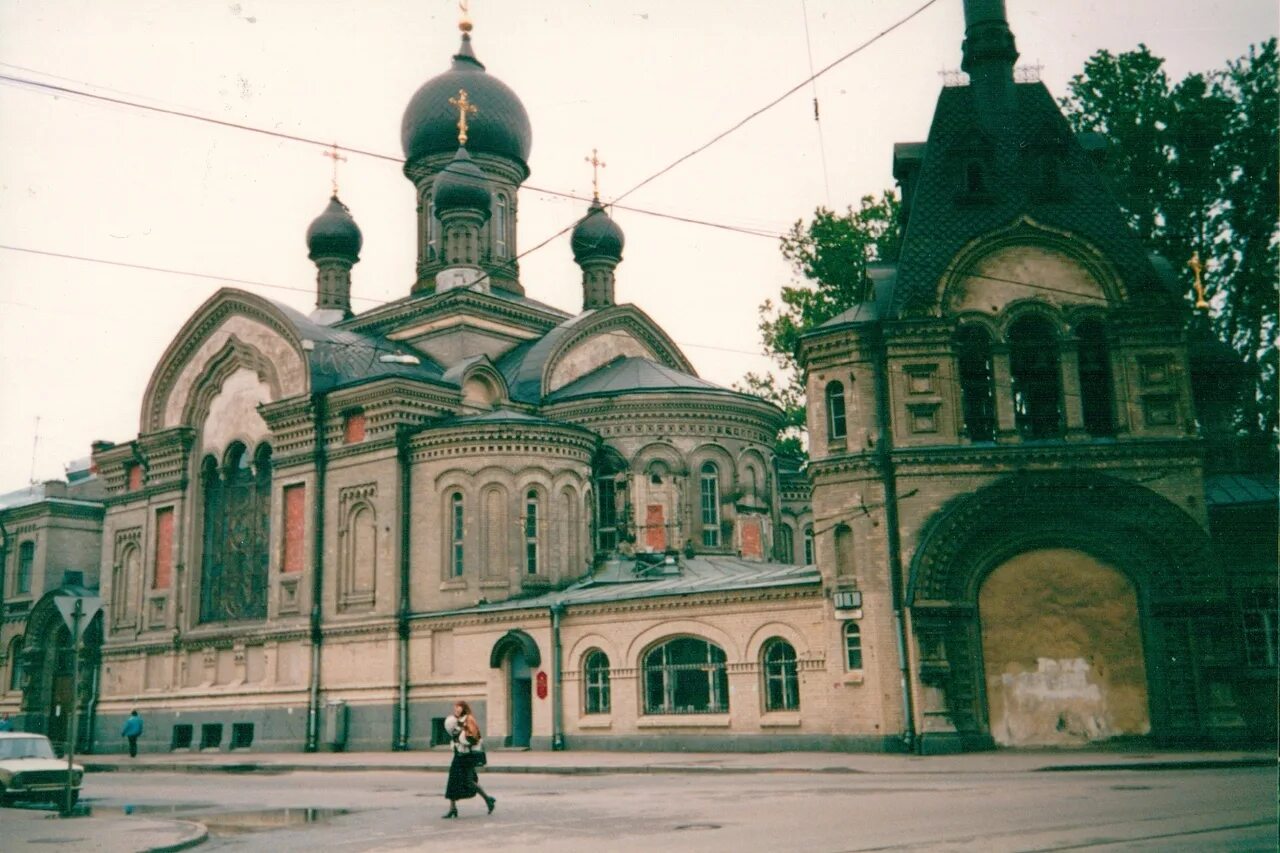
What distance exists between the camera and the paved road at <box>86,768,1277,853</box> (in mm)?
11000

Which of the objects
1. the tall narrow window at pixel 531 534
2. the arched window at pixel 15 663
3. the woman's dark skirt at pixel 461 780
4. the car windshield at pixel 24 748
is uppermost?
the tall narrow window at pixel 531 534

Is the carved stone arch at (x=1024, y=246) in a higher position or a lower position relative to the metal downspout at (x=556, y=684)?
higher

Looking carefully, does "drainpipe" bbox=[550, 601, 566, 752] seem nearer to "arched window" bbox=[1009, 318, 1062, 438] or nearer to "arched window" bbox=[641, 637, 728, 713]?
"arched window" bbox=[641, 637, 728, 713]

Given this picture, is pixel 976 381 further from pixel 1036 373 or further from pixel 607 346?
pixel 607 346

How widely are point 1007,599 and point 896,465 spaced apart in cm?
328

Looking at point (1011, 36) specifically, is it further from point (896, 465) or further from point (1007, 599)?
point (1007, 599)

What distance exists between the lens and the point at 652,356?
140 feet

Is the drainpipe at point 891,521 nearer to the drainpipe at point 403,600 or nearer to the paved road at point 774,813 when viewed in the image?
the paved road at point 774,813

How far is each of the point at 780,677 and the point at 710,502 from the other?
1054cm

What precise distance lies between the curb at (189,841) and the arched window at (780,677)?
13.8 metres

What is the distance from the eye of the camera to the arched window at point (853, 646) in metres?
24.7

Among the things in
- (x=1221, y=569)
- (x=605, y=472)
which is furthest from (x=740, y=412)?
(x=1221, y=569)

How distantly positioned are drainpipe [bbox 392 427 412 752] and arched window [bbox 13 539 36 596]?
19.9m

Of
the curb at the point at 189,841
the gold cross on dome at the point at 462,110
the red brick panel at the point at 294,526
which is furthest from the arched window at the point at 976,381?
the gold cross on dome at the point at 462,110
